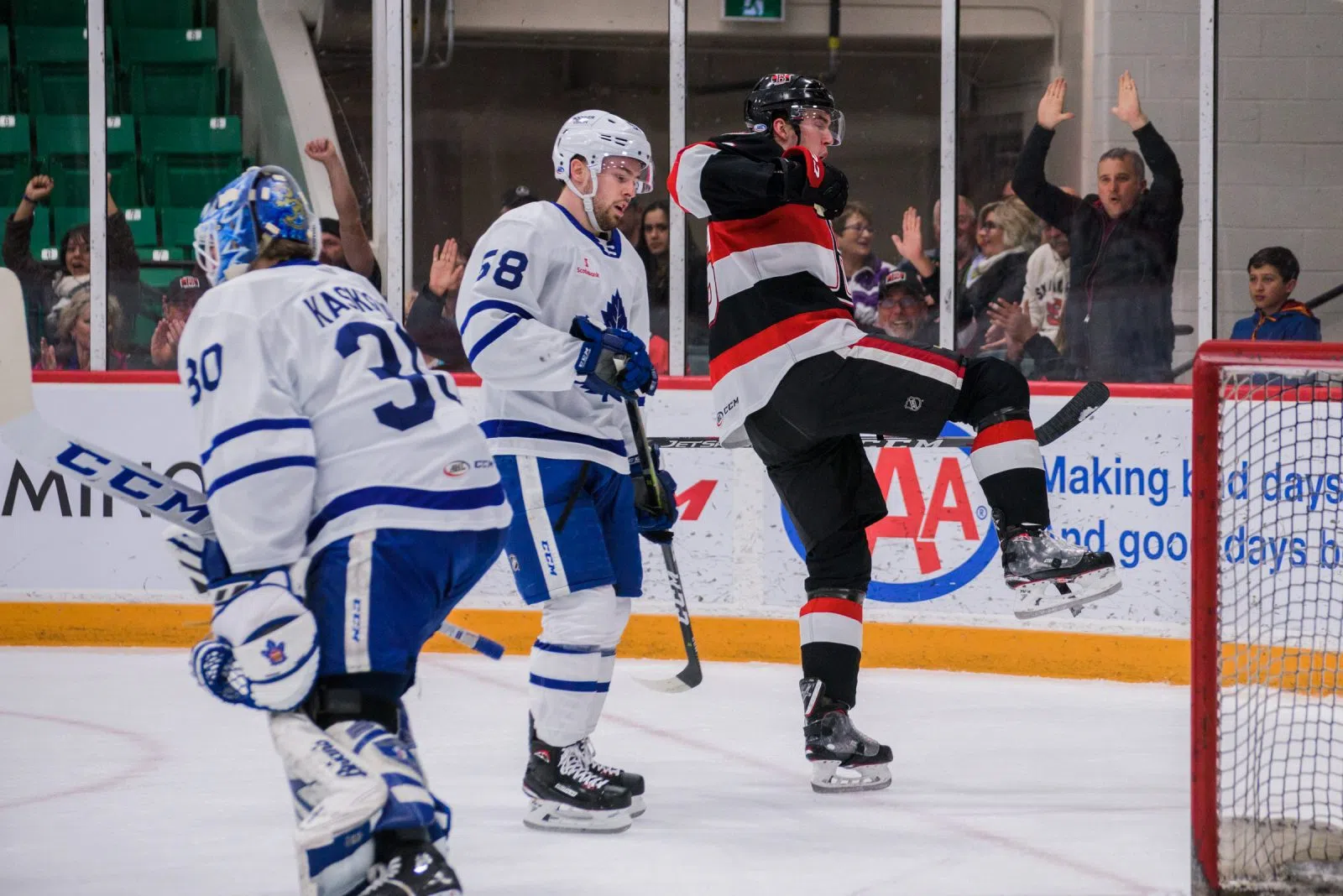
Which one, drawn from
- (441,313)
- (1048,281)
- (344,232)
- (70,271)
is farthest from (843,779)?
(70,271)

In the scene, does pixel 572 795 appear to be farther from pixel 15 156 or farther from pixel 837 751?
pixel 15 156

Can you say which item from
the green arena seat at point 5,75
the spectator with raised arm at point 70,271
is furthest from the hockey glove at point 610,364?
the green arena seat at point 5,75

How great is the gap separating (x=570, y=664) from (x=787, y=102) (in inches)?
45.3

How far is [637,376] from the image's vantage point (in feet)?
9.26

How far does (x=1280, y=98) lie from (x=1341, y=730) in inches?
102

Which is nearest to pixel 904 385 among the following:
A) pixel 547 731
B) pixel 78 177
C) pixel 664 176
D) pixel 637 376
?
pixel 637 376

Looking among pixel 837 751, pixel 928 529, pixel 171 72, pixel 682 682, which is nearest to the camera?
pixel 837 751

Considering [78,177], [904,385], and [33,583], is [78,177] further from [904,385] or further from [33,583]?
[904,385]

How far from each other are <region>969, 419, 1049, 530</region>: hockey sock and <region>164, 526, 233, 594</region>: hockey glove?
133 centimetres

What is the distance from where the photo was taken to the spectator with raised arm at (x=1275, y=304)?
4.84 metres

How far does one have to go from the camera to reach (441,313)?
5.61 metres

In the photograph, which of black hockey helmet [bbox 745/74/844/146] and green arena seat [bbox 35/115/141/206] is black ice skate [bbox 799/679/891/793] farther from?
green arena seat [bbox 35/115/141/206]

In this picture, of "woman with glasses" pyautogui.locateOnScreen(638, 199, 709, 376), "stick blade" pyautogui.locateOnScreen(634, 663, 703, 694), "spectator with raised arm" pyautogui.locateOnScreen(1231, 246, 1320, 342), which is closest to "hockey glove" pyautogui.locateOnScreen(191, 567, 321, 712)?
"stick blade" pyautogui.locateOnScreen(634, 663, 703, 694)

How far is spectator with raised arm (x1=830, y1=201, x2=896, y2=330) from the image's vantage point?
5.38 m
